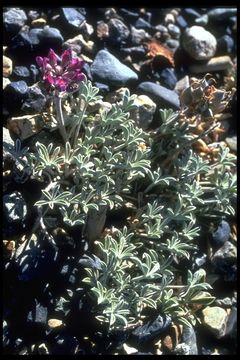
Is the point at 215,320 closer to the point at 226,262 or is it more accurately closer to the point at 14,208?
the point at 226,262

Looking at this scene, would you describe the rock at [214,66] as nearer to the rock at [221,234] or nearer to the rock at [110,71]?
the rock at [110,71]

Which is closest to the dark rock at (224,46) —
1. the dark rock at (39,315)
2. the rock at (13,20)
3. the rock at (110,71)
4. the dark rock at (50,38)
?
the rock at (110,71)

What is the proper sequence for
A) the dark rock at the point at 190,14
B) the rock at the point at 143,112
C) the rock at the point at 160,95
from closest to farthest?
the rock at the point at 143,112
the rock at the point at 160,95
the dark rock at the point at 190,14

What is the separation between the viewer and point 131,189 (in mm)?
4410

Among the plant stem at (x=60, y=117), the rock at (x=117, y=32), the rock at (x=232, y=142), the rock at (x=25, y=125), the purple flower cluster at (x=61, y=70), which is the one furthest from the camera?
the rock at (x=232, y=142)

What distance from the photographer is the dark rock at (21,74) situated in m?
4.37

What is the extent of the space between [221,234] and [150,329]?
988 millimetres

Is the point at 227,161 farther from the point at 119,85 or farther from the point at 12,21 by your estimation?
the point at 12,21

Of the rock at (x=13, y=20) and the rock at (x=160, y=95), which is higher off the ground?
the rock at (x=13, y=20)

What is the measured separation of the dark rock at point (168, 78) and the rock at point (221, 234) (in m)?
1.27

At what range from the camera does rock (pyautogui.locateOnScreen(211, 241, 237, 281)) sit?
14.9 ft

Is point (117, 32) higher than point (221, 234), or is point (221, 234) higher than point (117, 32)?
point (117, 32)

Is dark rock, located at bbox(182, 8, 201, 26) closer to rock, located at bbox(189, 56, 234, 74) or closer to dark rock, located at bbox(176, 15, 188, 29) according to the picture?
dark rock, located at bbox(176, 15, 188, 29)

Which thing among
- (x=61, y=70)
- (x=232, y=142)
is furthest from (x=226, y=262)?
(x=61, y=70)
